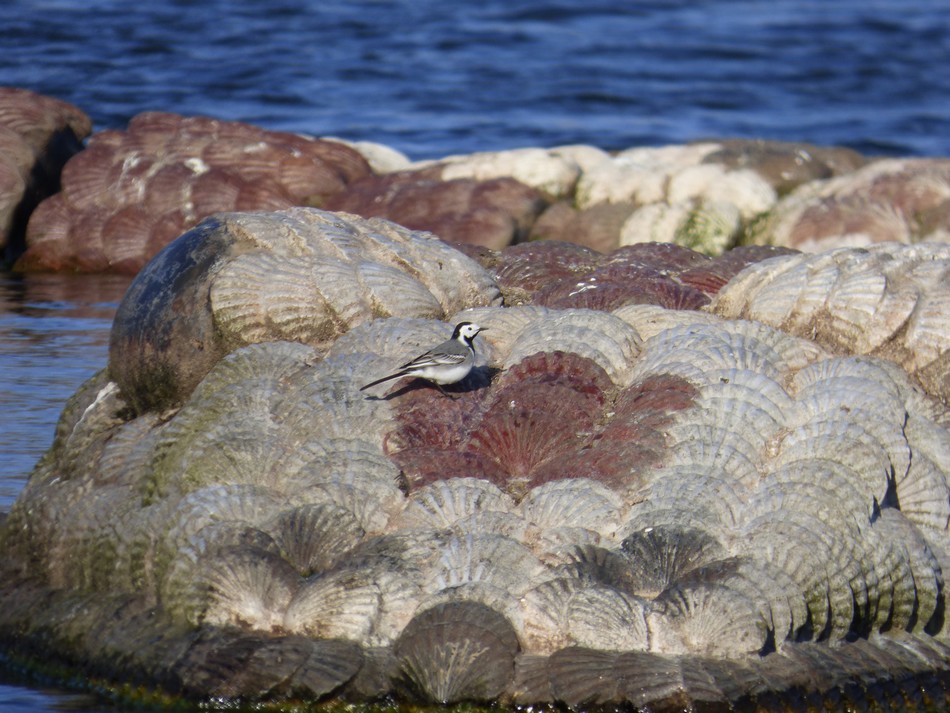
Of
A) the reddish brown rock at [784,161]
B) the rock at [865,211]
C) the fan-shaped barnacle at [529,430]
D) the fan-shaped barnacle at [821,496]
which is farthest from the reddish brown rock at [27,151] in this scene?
the fan-shaped barnacle at [821,496]

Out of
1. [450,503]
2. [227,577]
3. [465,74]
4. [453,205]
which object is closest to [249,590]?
[227,577]

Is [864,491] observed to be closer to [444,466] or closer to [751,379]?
[751,379]

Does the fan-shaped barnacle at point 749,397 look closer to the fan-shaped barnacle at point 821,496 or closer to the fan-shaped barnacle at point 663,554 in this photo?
the fan-shaped barnacle at point 821,496

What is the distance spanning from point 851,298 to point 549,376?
52.0 inches

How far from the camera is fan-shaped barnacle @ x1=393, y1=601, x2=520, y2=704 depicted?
5004 millimetres

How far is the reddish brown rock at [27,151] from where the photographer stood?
1522cm

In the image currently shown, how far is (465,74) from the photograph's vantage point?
27109mm

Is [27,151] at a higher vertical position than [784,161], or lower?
lower

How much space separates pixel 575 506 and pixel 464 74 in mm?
22239

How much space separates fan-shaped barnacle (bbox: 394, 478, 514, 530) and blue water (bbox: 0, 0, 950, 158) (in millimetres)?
15131

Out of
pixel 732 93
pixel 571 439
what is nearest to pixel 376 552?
pixel 571 439

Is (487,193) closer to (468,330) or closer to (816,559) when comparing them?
(468,330)

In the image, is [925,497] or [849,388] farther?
[849,388]

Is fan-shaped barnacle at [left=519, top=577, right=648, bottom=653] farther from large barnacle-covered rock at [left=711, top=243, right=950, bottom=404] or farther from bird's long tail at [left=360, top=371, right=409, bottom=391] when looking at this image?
large barnacle-covered rock at [left=711, top=243, right=950, bottom=404]
